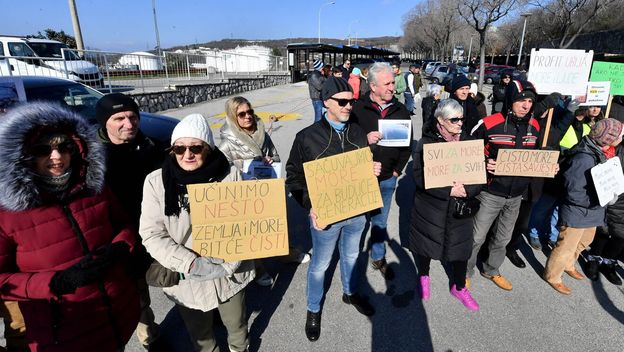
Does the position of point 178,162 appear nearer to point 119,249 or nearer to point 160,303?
point 119,249

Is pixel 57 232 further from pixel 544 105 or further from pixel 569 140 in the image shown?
pixel 569 140

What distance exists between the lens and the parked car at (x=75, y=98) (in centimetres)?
467

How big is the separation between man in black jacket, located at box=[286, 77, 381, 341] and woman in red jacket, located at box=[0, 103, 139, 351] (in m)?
1.21

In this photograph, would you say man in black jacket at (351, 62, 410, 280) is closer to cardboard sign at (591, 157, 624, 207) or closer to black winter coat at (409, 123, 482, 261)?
black winter coat at (409, 123, 482, 261)

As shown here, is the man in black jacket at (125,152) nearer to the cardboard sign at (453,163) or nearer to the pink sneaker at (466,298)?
the cardboard sign at (453,163)

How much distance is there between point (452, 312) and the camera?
9.27 ft

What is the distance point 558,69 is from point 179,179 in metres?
4.51

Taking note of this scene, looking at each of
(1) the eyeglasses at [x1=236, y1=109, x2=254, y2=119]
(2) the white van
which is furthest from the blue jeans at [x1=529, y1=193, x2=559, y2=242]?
(2) the white van

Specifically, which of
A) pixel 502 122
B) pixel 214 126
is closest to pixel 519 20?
pixel 214 126

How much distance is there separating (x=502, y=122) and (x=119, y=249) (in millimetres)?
3055

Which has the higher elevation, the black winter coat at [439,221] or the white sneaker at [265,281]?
the black winter coat at [439,221]

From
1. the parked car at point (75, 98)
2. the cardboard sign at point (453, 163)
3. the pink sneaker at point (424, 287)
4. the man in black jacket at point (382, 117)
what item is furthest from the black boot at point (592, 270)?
the parked car at point (75, 98)

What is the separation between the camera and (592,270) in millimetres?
3301

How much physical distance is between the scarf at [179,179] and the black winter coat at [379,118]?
4.84 feet
